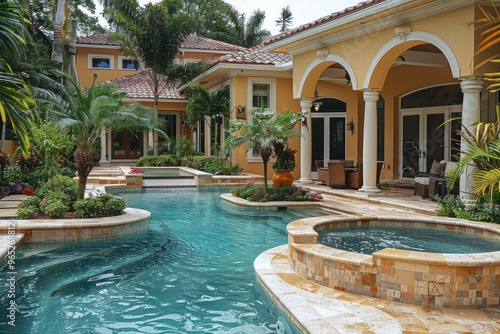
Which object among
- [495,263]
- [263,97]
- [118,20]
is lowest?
[495,263]

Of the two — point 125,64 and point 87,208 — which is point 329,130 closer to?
point 87,208

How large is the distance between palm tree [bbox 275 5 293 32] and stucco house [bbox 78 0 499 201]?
18297 mm

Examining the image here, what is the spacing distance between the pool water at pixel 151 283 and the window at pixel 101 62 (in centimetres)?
2339

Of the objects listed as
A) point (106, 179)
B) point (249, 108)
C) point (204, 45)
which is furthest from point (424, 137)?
point (204, 45)

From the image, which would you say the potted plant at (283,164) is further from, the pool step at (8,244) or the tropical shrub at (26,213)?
the pool step at (8,244)

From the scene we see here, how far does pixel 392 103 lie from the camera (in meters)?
17.2

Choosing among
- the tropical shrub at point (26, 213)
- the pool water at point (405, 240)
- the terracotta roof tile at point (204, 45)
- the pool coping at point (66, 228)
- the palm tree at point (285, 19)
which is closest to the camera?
the pool water at point (405, 240)

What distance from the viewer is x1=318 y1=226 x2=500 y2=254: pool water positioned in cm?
621

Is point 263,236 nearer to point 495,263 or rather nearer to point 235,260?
point 235,260

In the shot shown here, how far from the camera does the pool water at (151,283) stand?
4590 mm


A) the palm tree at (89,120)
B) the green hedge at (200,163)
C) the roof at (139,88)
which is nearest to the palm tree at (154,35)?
the green hedge at (200,163)

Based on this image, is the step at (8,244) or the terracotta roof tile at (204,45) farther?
the terracotta roof tile at (204,45)

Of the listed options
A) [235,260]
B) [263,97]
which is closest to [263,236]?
[235,260]

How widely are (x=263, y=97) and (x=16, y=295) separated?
48.3ft
